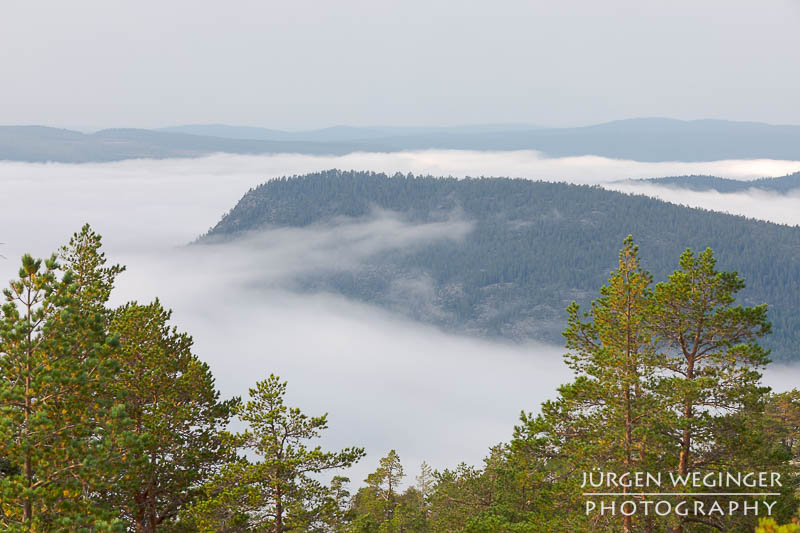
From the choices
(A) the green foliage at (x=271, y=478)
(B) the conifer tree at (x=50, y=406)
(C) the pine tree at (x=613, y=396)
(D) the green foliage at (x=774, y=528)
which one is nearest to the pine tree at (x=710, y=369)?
(C) the pine tree at (x=613, y=396)

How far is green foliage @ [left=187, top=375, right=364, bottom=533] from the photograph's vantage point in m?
20.2

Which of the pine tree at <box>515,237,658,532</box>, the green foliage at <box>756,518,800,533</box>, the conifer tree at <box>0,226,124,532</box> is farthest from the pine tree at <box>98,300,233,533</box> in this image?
the green foliage at <box>756,518,800,533</box>

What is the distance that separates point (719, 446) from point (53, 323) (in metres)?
19.2

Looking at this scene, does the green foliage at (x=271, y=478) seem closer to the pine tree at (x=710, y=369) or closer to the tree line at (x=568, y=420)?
the tree line at (x=568, y=420)

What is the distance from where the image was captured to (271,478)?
20.6 meters

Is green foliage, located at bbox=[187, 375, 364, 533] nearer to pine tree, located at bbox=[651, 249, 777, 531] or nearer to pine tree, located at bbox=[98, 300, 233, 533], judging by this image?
pine tree, located at bbox=[98, 300, 233, 533]

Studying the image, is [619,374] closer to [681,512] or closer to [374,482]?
[681,512]

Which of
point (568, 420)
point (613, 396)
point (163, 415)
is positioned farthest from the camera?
point (568, 420)

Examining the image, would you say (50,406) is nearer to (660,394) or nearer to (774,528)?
(774,528)

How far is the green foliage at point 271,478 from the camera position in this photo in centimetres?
2020

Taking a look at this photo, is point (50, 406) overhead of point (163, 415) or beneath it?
overhead

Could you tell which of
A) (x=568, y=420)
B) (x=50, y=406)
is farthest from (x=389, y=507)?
(x=50, y=406)

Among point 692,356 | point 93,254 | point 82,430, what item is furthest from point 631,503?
point 93,254

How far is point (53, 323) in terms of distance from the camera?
1425cm
